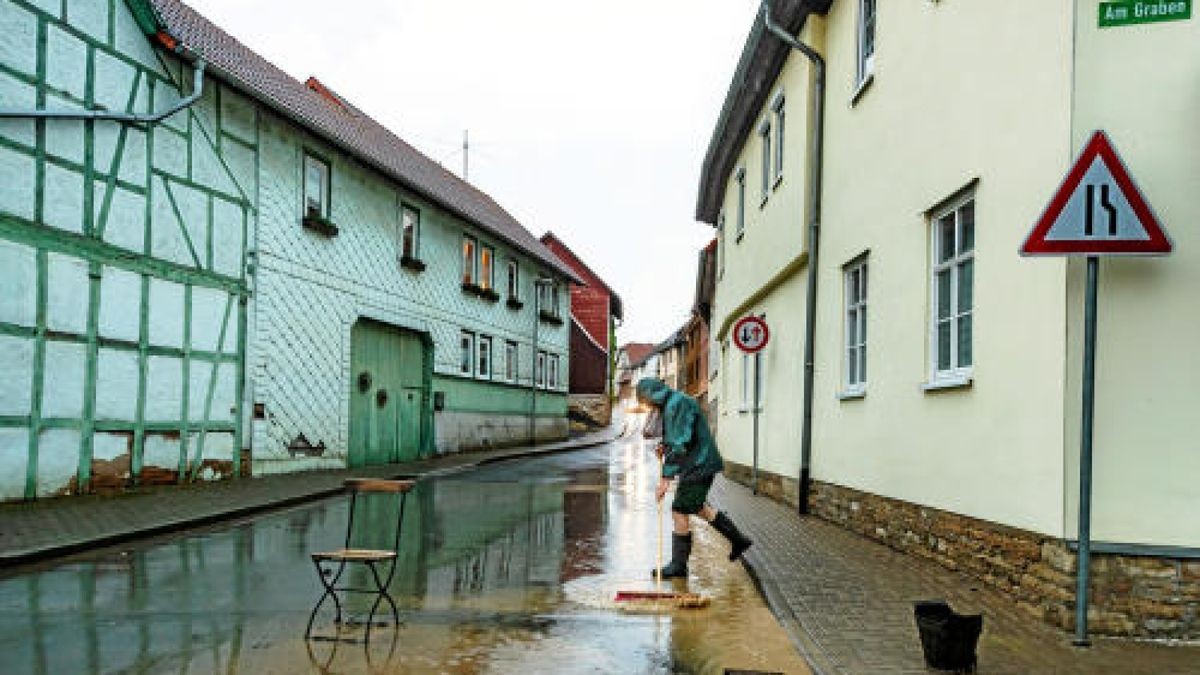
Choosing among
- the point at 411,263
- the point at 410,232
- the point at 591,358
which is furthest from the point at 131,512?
the point at 591,358

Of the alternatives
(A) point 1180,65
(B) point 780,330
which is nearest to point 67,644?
(A) point 1180,65

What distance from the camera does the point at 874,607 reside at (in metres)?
6.80

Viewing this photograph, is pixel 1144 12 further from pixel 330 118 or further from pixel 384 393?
pixel 330 118

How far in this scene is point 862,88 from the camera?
11047 millimetres

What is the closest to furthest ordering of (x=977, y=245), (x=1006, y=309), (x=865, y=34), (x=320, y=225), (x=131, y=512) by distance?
1. (x=1006, y=309)
2. (x=977, y=245)
3. (x=865, y=34)
4. (x=131, y=512)
5. (x=320, y=225)

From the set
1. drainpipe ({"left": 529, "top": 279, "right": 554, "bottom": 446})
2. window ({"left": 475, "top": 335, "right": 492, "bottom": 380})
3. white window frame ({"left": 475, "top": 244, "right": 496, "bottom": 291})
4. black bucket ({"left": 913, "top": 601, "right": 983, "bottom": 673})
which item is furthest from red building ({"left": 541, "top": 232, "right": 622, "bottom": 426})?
black bucket ({"left": 913, "top": 601, "right": 983, "bottom": 673})

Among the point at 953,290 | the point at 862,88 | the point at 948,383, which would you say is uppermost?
the point at 862,88

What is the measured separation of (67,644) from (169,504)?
7.34 metres

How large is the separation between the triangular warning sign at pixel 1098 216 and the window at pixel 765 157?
10825 mm

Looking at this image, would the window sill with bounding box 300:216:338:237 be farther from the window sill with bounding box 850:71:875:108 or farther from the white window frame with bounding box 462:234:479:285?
the window sill with bounding box 850:71:875:108

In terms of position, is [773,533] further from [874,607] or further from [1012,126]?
[1012,126]

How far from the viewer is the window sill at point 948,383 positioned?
305 inches

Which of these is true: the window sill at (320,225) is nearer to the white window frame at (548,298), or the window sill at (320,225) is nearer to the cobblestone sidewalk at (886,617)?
the cobblestone sidewalk at (886,617)

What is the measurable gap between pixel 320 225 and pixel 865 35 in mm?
11700
